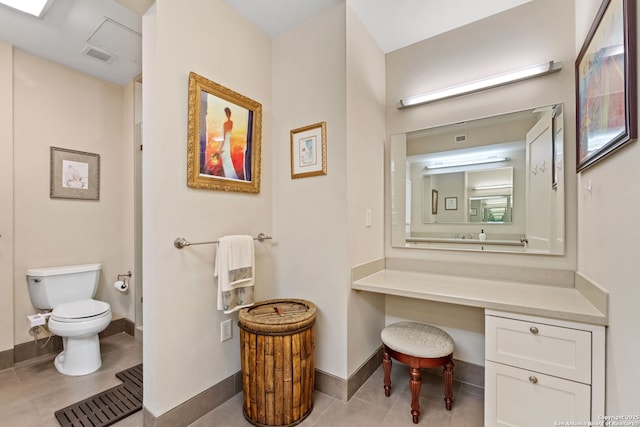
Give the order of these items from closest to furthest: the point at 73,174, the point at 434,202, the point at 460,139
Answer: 1. the point at 460,139
2. the point at 434,202
3. the point at 73,174

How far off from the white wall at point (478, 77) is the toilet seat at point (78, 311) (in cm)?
230

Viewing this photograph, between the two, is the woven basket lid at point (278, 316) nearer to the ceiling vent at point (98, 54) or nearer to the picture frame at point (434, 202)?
the picture frame at point (434, 202)

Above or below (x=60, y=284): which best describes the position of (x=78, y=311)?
below

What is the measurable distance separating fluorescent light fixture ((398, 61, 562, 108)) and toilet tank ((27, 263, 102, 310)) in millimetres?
3061

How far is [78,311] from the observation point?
2145 millimetres

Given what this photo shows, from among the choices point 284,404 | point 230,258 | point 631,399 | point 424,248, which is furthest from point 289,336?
point 631,399

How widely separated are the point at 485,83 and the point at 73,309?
3.46m

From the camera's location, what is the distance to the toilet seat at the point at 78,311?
2041 mm

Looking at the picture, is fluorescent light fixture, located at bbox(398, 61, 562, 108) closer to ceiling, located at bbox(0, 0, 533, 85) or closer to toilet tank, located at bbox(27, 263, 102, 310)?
ceiling, located at bbox(0, 0, 533, 85)

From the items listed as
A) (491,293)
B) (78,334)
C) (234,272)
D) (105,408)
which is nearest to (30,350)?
(78,334)

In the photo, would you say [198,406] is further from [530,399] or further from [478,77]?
[478,77]

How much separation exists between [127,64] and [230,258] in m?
2.13

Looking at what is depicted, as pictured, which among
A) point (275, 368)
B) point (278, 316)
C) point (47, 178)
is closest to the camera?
point (275, 368)

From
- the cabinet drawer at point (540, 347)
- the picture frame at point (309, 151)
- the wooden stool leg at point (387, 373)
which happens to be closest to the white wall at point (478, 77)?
the wooden stool leg at point (387, 373)
